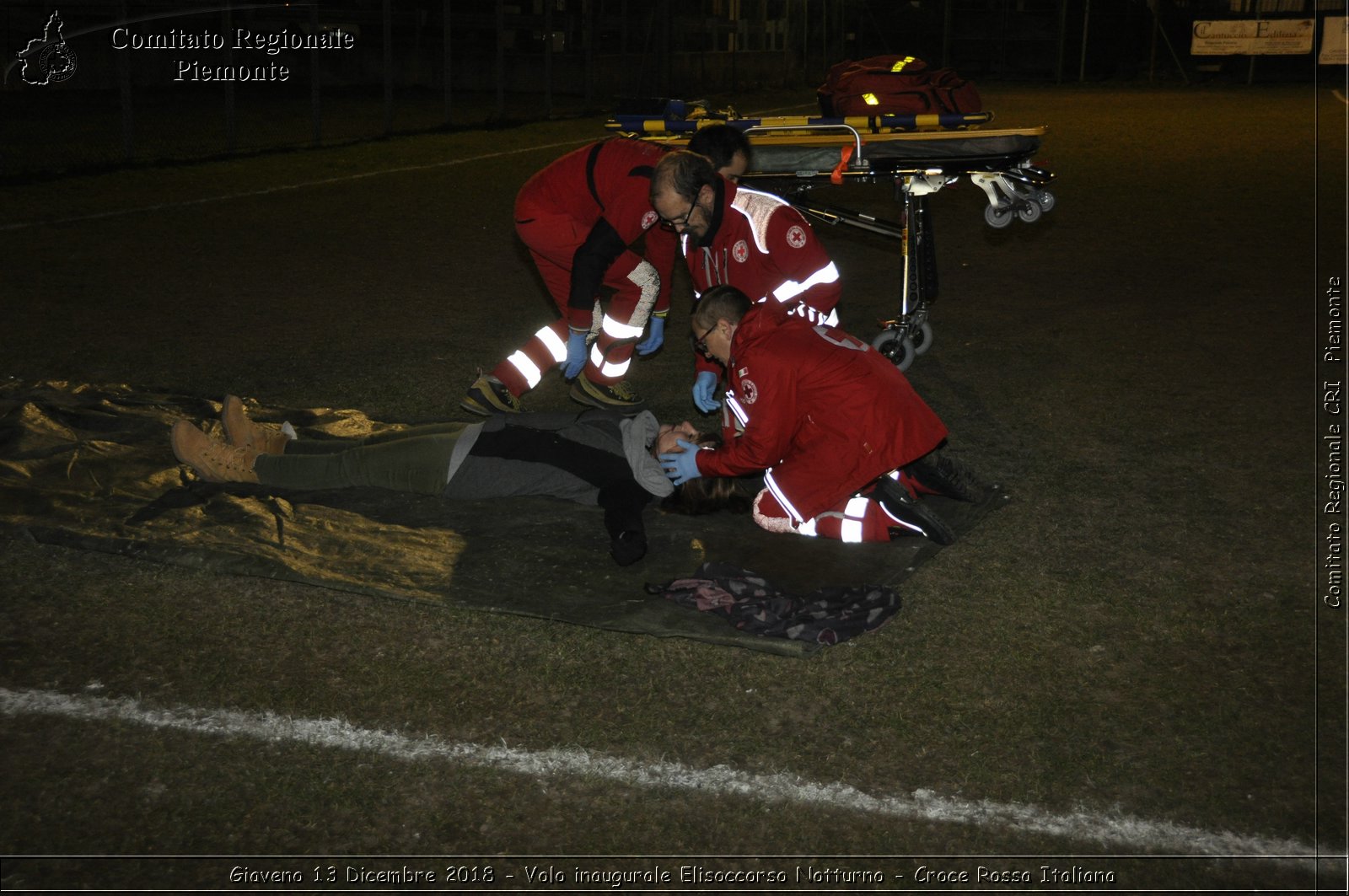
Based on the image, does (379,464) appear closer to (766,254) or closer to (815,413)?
(815,413)

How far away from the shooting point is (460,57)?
2544cm

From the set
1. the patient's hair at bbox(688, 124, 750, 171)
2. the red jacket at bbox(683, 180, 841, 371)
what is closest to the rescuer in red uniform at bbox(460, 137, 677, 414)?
the patient's hair at bbox(688, 124, 750, 171)

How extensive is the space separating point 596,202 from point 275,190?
772 centimetres

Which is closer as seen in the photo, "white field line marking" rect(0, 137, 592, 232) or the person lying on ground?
the person lying on ground

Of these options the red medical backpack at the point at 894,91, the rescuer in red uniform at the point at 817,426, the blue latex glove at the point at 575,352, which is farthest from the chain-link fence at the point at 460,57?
the rescuer in red uniform at the point at 817,426

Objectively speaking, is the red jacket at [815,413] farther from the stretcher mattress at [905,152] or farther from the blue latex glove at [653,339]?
the blue latex glove at [653,339]

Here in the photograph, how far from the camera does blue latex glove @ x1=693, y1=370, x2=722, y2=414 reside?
5.38m

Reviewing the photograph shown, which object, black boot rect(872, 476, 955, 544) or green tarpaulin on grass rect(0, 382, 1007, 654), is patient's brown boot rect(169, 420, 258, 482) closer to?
green tarpaulin on grass rect(0, 382, 1007, 654)

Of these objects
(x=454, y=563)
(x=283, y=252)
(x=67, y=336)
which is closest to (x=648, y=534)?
(x=454, y=563)

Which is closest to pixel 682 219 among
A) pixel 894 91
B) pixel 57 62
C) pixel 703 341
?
pixel 703 341

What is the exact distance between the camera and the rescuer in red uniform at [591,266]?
17.6 feet

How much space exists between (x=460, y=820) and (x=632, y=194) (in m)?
3.18

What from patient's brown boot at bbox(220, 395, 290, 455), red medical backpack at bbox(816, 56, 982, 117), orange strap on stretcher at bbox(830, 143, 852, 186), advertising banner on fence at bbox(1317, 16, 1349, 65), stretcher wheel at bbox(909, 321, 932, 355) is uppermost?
advertising banner on fence at bbox(1317, 16, 1349, 65)

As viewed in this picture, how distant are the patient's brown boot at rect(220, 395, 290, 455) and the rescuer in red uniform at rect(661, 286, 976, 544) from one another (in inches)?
69.7
